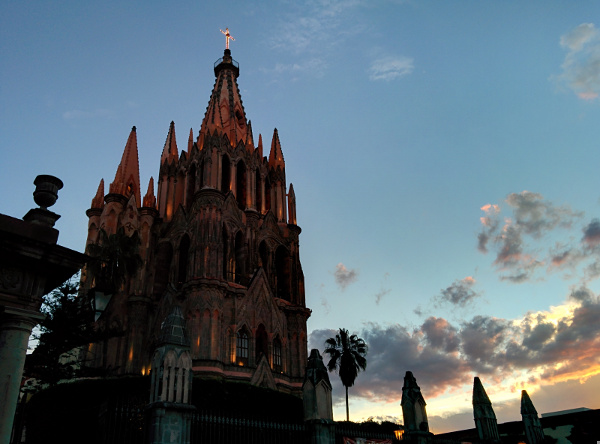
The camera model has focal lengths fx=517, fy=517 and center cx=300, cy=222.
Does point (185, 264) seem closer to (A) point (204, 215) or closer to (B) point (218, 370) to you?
(A) point (204, 215)

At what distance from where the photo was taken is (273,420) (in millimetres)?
14359

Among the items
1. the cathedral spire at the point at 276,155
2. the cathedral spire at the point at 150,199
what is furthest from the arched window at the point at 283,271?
the cathedral spire at the point at 150,199

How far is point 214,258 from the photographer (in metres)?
33.1

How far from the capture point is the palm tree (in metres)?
47.1

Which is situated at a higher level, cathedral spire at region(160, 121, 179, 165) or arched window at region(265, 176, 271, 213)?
cathedral spire at region(160, 121, 179, 165)

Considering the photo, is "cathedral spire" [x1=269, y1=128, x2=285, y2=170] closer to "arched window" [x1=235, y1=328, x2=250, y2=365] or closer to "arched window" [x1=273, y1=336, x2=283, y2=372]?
"arched window" [x1=273, y1=336, x2=283, y2=372]

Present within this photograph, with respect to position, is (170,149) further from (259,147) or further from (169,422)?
(169,422)

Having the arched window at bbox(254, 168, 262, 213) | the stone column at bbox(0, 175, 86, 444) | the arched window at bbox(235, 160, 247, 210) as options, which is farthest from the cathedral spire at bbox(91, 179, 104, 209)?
Answer: the stone column at bbox(0, 175, 86, 444)

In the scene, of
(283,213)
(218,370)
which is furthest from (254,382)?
(283,213)

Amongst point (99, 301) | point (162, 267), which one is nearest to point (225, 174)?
point (162, 267)

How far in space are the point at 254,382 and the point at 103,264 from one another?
36.7 ft

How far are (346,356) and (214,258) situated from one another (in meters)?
20.4

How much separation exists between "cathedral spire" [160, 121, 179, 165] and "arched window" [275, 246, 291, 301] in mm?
12656

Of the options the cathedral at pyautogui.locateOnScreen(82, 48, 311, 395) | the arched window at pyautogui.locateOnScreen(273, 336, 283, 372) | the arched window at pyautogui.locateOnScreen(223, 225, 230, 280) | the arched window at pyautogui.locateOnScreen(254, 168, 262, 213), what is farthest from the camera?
the arched window at pyautogui.locateOnScreen(254, 168, 262, 213)
